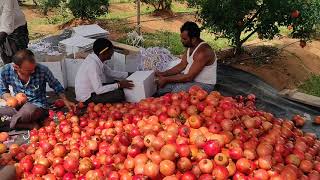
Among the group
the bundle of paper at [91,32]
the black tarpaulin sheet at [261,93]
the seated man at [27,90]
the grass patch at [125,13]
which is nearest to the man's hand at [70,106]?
the seated man at [27,90]

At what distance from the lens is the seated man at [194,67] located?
534cm

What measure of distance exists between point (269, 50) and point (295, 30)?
36.5 inches

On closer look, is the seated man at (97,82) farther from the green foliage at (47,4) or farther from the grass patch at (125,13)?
the green foliage at (47,4)

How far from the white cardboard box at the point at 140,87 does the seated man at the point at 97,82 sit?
8cm

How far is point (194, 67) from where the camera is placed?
5387 mm

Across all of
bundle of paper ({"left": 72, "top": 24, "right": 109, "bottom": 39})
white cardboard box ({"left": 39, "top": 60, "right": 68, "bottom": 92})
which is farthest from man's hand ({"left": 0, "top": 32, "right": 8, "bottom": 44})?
bundle of paper ({"left": 72, "top": 24, "right": 109, "bottom": 39})

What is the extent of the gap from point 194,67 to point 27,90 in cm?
229

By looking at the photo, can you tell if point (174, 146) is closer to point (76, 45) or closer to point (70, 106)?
point (70, 106)

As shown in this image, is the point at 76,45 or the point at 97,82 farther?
the point at 76,45

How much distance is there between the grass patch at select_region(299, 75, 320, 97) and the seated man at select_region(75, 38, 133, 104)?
386 centimetres

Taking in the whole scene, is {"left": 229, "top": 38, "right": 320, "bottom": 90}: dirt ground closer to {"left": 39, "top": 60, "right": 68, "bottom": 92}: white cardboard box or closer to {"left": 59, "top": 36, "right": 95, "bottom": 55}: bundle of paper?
{"left": 59, "top": 36, "right": 95, "bottom": 55}: bundle of paper

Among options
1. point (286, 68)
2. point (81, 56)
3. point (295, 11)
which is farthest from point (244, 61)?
point (81, 56)

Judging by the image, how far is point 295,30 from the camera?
26.8ft

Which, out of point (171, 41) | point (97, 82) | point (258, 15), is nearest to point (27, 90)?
point (97, 82)
